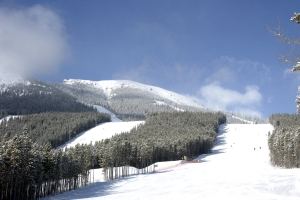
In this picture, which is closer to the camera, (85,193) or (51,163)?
(85,193)

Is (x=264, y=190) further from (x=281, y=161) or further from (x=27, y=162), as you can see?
(x=281, y=161)

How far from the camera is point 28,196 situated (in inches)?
3585

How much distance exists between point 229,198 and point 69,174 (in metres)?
63.9

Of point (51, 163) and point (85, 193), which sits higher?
point (51, 163)

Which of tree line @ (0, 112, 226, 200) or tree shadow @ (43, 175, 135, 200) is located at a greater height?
tree line @ (0, 112, 226, 200)

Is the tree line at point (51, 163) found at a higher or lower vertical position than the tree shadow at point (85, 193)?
higher

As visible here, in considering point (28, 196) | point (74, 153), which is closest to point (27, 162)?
point (28, 196)

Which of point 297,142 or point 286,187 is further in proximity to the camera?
point 297,142

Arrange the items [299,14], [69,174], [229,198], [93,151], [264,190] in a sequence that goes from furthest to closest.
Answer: [93,151] < [69,174] < [264,190] < [229,198] < [299,14]

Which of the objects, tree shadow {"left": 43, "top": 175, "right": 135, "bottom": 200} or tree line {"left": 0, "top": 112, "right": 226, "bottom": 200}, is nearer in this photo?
tree line {"left": 0, "top": 112, "right": 226, "bottom": 200}

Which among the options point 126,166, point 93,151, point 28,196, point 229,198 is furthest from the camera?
point 93,151

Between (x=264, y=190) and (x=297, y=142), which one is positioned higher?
(x=297, y=142)

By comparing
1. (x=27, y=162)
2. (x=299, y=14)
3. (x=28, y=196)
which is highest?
(x=299, y=14)

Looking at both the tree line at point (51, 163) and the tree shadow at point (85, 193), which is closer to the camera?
the tree line at point (51, 163)
